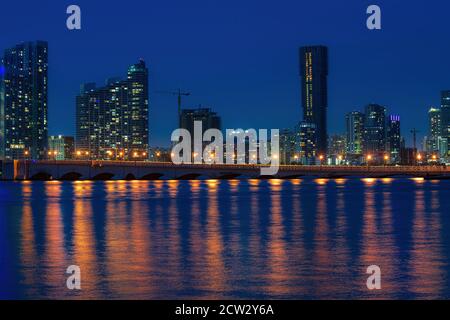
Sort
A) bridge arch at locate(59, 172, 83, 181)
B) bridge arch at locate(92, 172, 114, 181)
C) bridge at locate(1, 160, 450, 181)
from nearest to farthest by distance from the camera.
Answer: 1. bridge at locate(1, 160, 450, 181)
2. bridge arch at locate(92, 172, 114, 181)
3. bridge arch at locate(59, 172, 83, 181)

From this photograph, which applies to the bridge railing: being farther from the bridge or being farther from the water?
the water

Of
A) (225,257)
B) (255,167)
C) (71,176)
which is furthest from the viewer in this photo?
(71,176)

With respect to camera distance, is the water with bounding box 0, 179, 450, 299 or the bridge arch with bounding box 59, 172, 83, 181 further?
Result: the bridge arch with bounding box 59, 172, 83, 181

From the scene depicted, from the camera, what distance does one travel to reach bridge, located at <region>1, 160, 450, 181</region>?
6629 inches

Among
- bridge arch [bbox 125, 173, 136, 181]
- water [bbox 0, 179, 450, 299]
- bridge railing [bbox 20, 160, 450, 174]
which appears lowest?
water [bbox 0, 179, 450, 299]

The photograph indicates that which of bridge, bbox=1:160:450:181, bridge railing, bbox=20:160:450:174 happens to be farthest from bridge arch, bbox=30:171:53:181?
bridge railing, bbox=20:160:450:174

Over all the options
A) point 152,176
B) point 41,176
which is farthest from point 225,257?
point 41,176

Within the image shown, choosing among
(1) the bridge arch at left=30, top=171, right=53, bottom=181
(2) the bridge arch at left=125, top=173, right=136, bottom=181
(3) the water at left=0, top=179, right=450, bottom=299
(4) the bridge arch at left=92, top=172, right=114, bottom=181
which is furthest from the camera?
(1) the bridge arch at left=30, top=171, right=53, bottom=181

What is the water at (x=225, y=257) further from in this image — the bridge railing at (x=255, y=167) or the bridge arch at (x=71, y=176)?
the bridge arch at (x=71, y=176)

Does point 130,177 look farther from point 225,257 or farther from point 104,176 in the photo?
point 225,257

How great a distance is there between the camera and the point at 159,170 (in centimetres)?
17000

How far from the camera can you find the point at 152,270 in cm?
2347

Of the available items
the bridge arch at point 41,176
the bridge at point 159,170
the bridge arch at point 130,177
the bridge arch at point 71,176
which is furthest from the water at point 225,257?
the bridge arch at point 41,176
